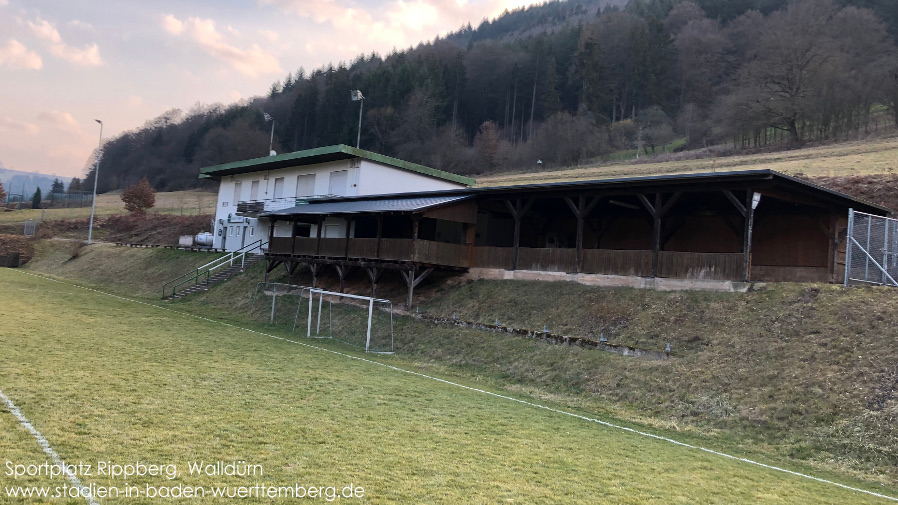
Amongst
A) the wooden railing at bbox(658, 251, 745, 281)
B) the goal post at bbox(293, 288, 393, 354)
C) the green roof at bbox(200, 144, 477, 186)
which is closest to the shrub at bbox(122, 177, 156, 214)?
the green roof at bbox(200, 144, 477, 186)

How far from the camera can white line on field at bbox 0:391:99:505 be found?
18.4 ft

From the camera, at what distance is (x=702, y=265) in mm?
18297

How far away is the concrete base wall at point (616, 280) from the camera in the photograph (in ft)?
57.8

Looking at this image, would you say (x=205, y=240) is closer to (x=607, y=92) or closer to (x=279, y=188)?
(x=279, y=188)

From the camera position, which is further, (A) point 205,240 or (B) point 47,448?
(A) point 205,240

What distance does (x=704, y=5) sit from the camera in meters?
88.2

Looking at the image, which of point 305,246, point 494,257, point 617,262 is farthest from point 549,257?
point 305,246

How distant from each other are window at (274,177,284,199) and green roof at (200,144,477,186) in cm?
85

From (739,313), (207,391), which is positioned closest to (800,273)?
(739,313)

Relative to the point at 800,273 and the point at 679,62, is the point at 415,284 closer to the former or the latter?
the point at 800,273

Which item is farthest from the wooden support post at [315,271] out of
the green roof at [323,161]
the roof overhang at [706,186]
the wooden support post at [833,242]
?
the wooden support post at [833,242]

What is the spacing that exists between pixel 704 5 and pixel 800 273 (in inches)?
3163

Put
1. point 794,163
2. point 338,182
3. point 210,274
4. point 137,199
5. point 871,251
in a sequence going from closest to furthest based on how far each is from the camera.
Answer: point 871,251
point 338,182
point 210,274
point 794,163
point 137,199

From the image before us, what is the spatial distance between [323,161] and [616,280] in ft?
67.6
